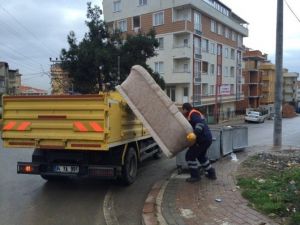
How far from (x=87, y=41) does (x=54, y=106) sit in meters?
21.7

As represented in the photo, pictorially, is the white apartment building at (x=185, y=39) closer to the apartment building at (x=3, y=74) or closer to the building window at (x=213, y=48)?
the building window at (x=213, y=48)

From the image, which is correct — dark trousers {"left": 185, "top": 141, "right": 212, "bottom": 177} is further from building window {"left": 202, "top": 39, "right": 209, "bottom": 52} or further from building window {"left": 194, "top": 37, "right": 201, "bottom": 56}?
building window {"left": 202, "top": 39, "right": 209, "bottom": 52}

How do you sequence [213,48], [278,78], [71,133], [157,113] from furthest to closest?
[213,48], [278,78], [71,133], [157,113]

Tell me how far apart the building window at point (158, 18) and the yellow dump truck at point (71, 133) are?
4043 centimetres

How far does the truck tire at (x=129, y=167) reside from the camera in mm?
8070

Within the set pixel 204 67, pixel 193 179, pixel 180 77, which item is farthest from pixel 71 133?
pixel 204 67

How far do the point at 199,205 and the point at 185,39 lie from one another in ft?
138

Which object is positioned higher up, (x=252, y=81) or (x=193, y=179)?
(x=252, y=81)

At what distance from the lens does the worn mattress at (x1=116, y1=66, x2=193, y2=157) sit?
714cm

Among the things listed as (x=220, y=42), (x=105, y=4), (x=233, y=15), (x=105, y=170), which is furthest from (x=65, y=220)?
(x=233, y=15)

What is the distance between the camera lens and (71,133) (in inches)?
292

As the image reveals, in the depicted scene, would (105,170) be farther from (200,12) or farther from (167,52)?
(200,12)

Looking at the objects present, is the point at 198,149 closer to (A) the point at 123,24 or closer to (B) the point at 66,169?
(B) the point at 66,169

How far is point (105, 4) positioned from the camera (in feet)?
173
